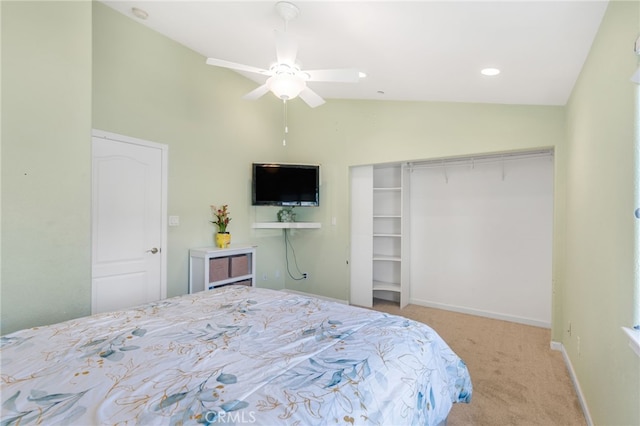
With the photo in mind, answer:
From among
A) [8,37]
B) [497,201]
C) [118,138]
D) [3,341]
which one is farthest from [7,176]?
[497,201]

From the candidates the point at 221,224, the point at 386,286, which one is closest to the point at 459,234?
the point at 386,286

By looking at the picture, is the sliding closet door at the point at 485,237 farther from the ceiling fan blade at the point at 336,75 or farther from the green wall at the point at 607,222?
the ceiling fan blade at the point at 336,75

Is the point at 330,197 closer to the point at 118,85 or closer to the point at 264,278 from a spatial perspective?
the point at 264,278

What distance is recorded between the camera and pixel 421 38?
2309 mm

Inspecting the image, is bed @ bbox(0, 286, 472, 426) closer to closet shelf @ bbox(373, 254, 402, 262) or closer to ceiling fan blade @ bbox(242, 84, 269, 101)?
ceiling fan blade @ bbox(242, 84, 269, 101)

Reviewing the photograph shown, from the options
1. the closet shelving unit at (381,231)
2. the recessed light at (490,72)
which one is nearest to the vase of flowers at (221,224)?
the closet shelving unit at (381,231)

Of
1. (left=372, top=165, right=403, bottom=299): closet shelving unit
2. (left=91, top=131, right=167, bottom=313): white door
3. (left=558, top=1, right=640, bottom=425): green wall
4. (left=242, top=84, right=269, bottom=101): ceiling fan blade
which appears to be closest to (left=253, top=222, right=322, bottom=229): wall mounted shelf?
(left=372, top=165, right=403, bottom=299): closet shelving unit

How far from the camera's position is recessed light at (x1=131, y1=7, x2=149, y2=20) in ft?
9.15

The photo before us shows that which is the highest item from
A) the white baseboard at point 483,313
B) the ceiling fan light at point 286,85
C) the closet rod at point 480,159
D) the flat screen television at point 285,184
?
the ceiling fan light at point 286,85

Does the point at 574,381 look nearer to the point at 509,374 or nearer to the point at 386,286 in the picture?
the point at 509,374

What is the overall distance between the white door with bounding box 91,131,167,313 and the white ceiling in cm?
129

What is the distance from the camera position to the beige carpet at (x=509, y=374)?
2.08 m

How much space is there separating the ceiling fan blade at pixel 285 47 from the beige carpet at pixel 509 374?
8.94 ft

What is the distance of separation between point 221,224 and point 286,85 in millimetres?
2075
